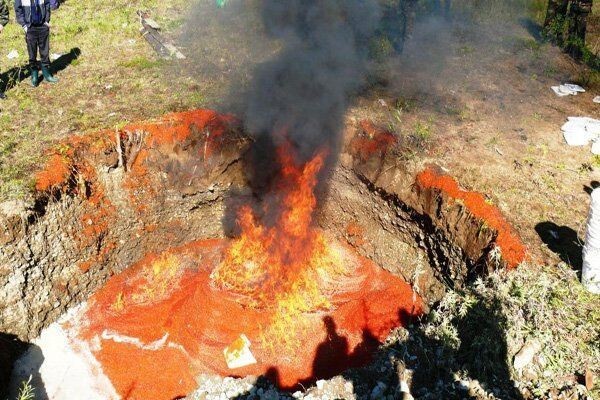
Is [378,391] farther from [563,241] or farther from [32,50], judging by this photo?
[32,50]

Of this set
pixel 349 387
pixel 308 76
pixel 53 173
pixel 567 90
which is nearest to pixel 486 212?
pixel 349 387

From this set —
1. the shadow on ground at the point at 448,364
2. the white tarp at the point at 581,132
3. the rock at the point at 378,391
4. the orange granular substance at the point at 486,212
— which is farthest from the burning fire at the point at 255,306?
the white tarp at the point at 581,132

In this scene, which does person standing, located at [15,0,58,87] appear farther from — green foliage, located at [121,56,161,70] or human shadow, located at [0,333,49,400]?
human shadow, located at [0,333,49,400]

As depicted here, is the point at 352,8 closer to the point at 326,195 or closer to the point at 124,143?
the point at 326,195

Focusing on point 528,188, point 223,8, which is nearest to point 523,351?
point 528,188

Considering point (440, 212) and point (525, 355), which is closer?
point (525, 355)

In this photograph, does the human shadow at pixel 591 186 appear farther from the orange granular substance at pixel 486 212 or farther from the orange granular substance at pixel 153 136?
the orange granular substance at pixel 153 136

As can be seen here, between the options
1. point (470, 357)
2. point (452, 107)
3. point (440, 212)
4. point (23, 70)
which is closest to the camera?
point (470, 357)
